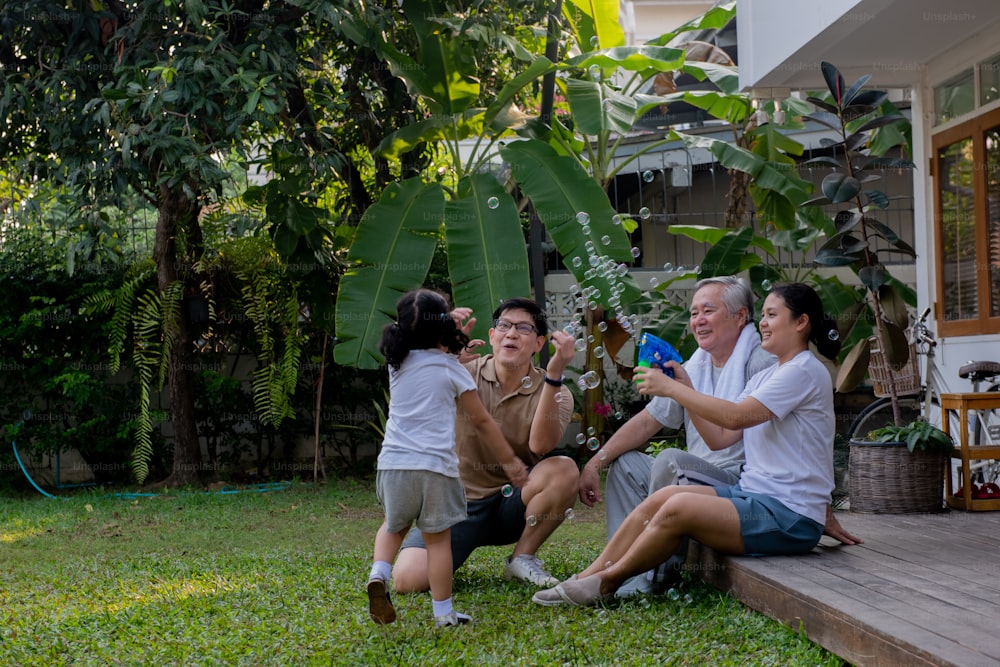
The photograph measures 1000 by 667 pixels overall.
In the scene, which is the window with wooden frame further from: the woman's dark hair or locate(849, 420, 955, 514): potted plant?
the woman's dark hair

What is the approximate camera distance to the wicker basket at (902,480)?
5773mm

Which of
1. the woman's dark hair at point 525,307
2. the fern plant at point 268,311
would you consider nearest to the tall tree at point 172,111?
the fern plant at point 268,311

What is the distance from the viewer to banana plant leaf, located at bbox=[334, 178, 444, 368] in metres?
8.18

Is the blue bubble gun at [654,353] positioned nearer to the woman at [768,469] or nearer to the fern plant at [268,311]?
the woman at [768,469]

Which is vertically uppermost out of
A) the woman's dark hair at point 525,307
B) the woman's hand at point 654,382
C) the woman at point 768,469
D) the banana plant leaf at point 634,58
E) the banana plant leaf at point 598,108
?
the banana plant leaf at point 634,58

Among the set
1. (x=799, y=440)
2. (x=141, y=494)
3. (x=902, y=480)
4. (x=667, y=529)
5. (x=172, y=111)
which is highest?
(x=172, y=111)

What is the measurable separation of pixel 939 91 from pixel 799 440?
15.2 feet

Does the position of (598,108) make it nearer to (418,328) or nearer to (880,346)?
(880,346)

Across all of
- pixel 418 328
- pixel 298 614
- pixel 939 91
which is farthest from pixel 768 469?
pixel 939 91

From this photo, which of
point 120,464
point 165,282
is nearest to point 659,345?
point 165,282

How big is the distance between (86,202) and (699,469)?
5.62 meters

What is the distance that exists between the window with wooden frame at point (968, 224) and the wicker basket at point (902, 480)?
1.60 meters

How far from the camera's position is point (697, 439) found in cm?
491

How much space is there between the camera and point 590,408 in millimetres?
9742
